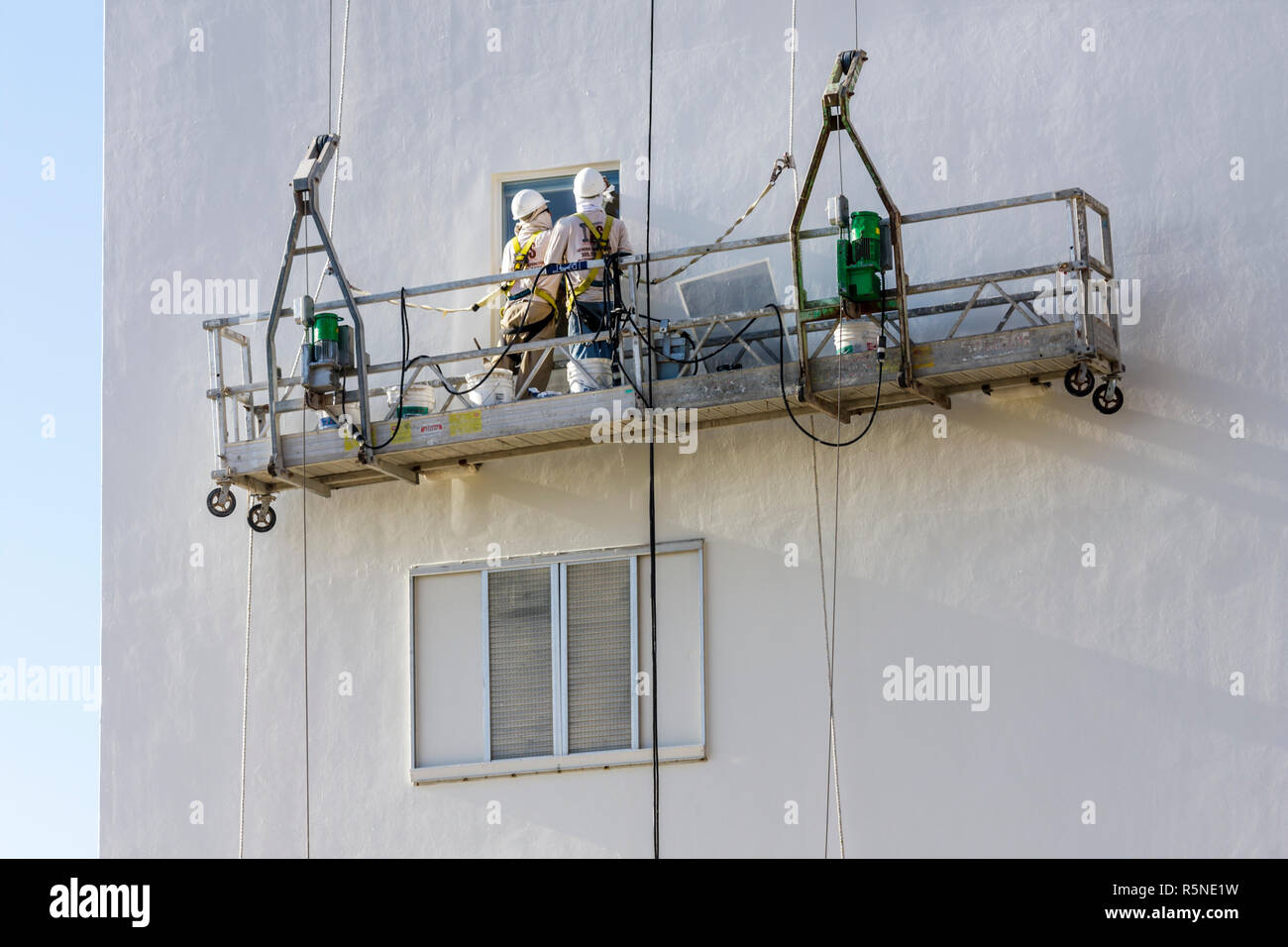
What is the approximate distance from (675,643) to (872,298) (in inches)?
132

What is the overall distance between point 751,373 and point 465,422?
2.42m

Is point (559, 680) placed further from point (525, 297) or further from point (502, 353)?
point (525, 297)

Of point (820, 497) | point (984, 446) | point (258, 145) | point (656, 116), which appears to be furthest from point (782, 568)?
point (258, 145)

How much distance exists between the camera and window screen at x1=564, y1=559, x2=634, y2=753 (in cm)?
2039

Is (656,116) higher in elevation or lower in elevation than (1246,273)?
higher

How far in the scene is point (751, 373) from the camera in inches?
767

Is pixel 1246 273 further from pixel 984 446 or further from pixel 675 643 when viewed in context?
pixel 675 643

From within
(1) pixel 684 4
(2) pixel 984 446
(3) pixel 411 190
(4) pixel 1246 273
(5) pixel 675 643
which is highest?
(1) pixel 684 4

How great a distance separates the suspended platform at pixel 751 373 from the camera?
18.9 metres

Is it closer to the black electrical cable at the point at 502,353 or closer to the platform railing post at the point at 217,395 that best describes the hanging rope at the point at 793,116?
the black electrical cable at the point at 502,353

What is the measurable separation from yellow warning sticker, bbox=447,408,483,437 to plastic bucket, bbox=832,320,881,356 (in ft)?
9.79

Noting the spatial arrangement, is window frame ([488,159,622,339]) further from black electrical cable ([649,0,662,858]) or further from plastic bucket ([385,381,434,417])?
plastic bucket ([385,381,434,417])

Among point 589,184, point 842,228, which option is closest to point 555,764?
point 589,184

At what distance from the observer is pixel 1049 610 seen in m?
19.3
